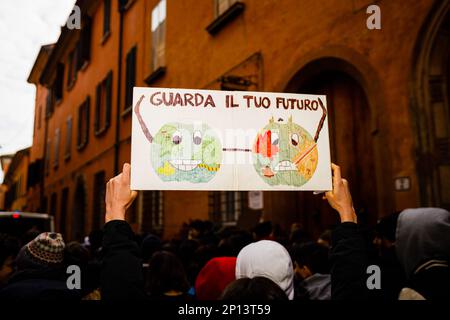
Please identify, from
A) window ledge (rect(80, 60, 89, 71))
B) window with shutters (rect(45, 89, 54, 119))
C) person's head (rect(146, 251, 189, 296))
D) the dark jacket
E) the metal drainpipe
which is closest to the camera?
the dark jacket

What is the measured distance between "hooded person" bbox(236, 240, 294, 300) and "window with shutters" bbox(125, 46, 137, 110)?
10.5m

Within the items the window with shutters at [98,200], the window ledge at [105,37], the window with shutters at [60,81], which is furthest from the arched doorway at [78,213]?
the window with shutters at [60,81]

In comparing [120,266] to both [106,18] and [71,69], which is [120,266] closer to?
[106,18]

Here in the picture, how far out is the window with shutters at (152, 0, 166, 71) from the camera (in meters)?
10.6

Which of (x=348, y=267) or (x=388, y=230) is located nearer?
(x=348, y=267)

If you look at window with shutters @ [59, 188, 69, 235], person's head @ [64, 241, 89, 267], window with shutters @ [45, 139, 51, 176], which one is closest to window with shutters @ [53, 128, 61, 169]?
window with shutters @ [45, 139, 51, 176]

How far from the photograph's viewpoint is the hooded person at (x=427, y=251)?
1.83m

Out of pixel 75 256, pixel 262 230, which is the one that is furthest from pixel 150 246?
pixel 75 256

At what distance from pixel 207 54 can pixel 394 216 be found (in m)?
6.16

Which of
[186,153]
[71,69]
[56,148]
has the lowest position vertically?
[186,153]

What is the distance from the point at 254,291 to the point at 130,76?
1166cm

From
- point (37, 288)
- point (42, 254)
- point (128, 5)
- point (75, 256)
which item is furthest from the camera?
point (128, 5)

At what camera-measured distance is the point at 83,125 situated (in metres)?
16.5

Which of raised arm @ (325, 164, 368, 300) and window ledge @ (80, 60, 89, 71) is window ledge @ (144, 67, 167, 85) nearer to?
window ledge @ (80, 60, 89, 71)
